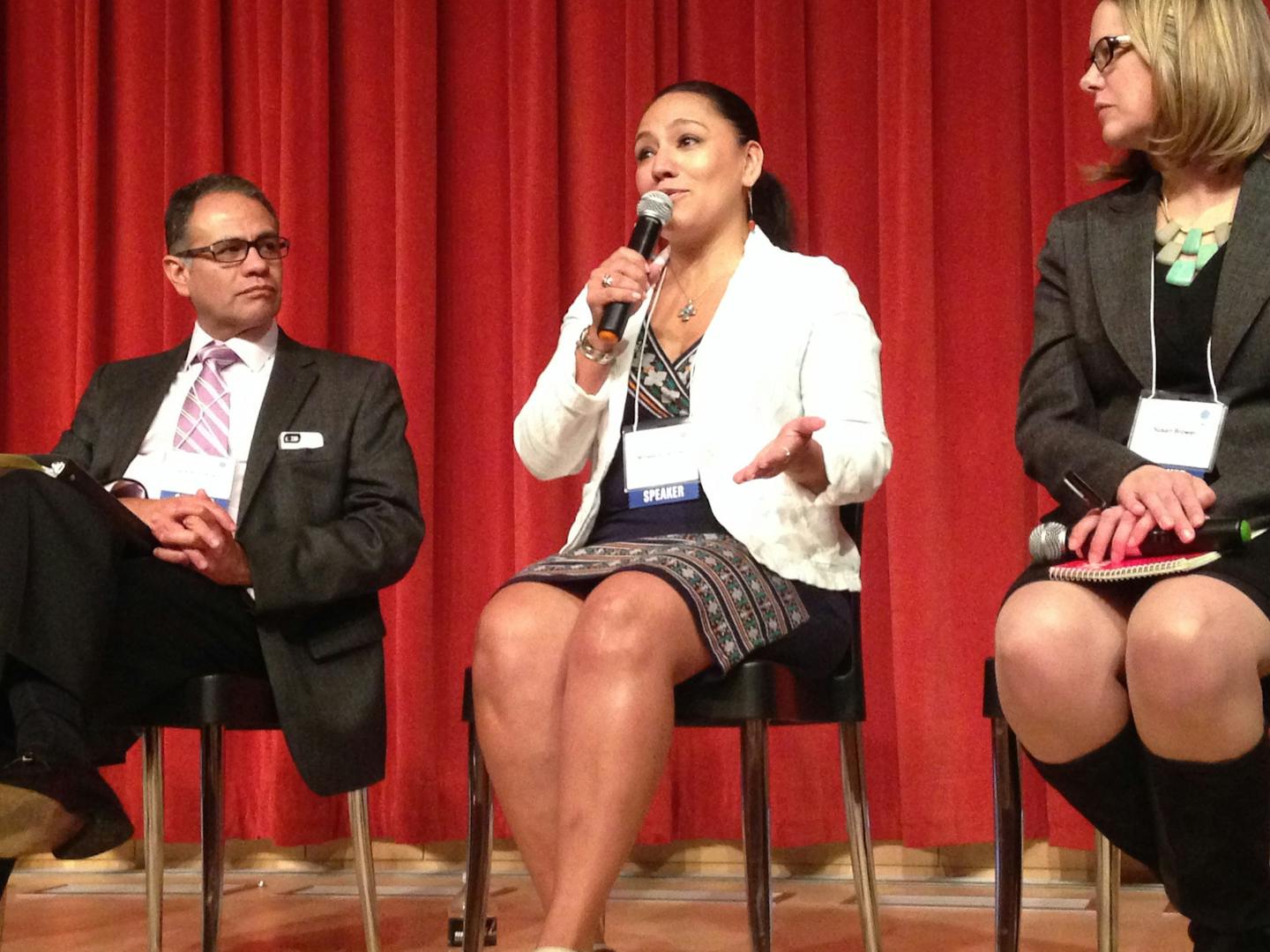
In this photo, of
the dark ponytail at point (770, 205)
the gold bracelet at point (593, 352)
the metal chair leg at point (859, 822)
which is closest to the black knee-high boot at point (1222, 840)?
the metal chair leg at point (859, 822)

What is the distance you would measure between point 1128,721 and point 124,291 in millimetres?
2757

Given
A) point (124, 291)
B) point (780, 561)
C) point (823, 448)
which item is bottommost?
point (780, 561)

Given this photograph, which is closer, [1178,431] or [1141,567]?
[1141,567]

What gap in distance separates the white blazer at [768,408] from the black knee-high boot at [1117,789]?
1.60ft

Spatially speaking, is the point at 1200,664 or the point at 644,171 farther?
the point at 644,171

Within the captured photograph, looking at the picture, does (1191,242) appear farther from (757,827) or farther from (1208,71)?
(757,827)

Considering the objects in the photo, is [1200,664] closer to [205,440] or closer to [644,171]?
[644,171]

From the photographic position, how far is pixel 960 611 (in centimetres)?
324

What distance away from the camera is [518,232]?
351 cm

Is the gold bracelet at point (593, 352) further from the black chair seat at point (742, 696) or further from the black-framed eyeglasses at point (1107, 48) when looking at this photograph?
the black-framed eyeglasses at point (1107, 48)

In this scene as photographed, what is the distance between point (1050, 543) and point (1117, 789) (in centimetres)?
32

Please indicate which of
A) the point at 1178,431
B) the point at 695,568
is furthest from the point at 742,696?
the point at 1178,431

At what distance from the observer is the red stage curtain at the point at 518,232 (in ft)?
10.6

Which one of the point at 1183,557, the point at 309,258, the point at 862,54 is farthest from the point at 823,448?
the point at 309,258
